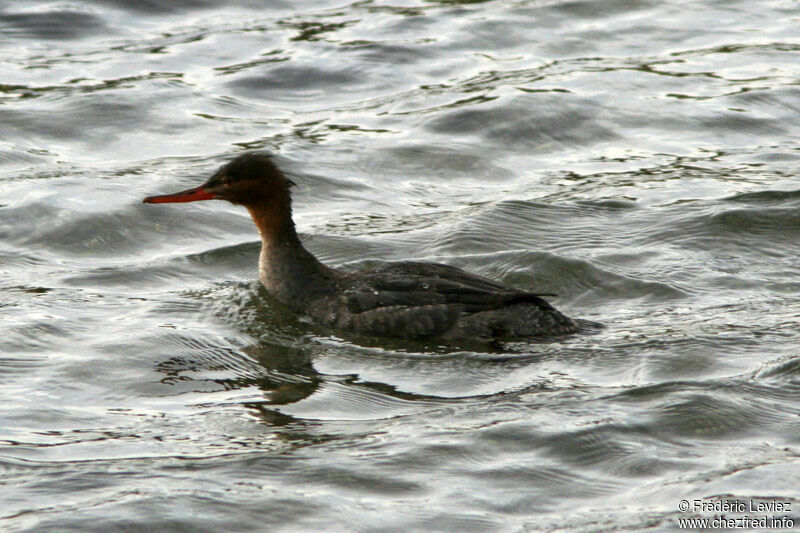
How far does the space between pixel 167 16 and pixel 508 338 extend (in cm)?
880

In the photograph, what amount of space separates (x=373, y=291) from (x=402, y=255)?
55.6 inches

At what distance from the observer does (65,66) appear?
13500 mm

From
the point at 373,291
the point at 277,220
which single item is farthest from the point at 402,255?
the point at 373,291

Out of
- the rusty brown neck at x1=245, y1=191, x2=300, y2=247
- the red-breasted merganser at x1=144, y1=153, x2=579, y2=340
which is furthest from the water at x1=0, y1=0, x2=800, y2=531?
the rusty brown neck at x1=245, y1=191, x2=300, y2=247

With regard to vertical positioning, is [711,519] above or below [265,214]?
below

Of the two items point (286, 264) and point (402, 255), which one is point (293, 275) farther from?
point (402, 255)

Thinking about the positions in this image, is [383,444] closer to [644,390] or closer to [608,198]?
[644,390]

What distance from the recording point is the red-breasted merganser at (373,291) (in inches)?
310

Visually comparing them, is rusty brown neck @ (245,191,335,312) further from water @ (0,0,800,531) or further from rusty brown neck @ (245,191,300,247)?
water @ (0,0,800,531)

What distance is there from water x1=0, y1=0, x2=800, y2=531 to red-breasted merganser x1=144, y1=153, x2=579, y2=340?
0.54 ft

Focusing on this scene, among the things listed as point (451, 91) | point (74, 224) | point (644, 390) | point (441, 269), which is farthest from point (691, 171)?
point (74, 224)

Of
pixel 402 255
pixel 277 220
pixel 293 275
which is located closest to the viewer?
pixel 293 275

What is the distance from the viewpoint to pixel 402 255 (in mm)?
9508

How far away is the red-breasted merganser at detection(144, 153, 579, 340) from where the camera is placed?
7.87 m
